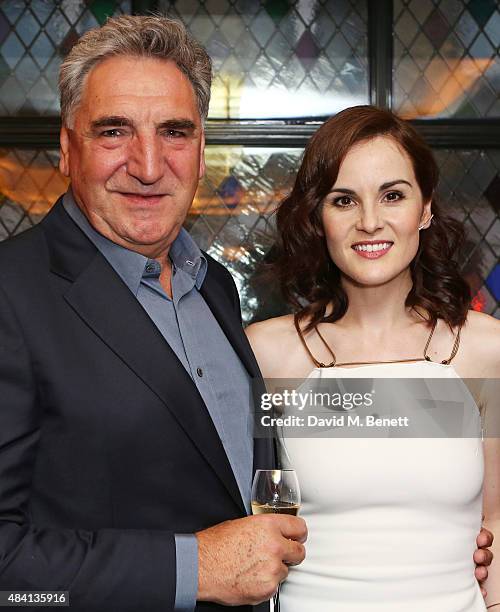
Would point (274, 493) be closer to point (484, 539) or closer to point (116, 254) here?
point (116, 254)

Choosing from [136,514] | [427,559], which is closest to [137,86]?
[136,514]

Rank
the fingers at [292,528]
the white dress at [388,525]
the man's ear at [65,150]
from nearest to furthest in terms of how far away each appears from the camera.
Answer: the fingers at [292,528]
the man's ear at [65,150]
the white dress at [388,525]

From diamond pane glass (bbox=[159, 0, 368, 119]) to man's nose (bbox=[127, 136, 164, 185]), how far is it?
1.90 metres

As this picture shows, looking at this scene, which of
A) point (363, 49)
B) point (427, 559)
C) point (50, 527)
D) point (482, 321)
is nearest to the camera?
point (50, 527)

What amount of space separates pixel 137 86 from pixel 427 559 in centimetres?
125

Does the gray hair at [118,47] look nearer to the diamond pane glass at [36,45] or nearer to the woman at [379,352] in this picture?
the woman at [379,352]

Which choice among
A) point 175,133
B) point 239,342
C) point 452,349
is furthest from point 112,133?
point 452,349

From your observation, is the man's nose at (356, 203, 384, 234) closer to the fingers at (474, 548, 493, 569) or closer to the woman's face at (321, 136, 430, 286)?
the woman's face at (321, 136, 430, 286)

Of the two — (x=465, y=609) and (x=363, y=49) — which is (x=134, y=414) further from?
(x=363, y=49)

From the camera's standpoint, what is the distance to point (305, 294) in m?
2.66

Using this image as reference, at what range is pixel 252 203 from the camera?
3816 millimetres

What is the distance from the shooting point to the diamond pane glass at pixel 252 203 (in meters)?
3.78

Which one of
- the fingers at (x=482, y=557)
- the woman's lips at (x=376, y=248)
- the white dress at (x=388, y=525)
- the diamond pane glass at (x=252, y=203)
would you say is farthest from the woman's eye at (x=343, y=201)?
the diamond pane glass at (x=252, y=203)

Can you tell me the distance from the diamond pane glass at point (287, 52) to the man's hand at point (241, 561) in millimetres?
2396
